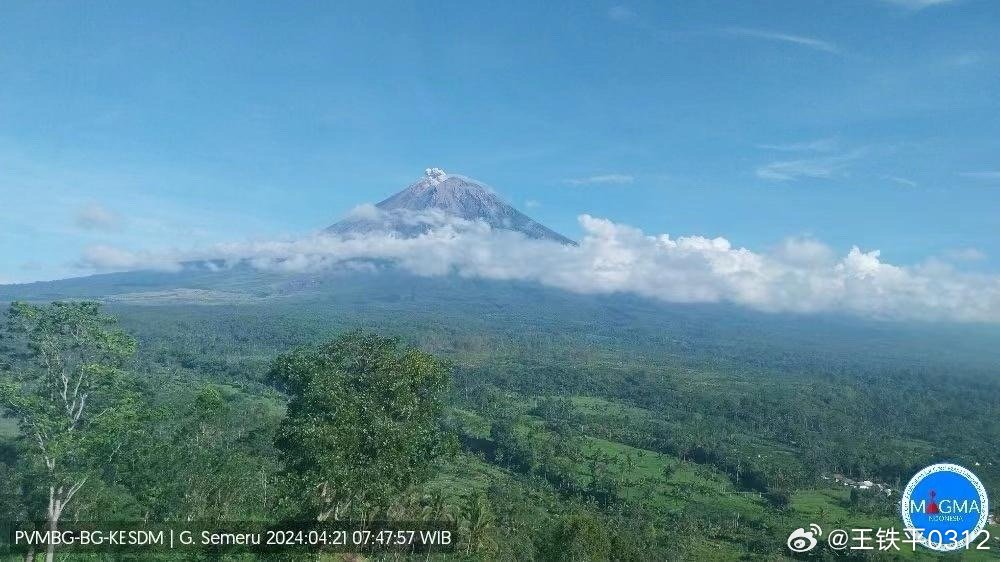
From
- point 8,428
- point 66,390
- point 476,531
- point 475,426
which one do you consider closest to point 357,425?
point 66,390

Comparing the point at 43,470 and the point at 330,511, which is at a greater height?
the point at 43,470

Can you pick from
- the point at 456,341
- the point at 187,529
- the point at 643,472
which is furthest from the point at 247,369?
the point at 187,529

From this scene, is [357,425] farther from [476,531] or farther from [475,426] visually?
[475,426]

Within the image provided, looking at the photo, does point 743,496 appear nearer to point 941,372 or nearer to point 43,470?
point 43,470

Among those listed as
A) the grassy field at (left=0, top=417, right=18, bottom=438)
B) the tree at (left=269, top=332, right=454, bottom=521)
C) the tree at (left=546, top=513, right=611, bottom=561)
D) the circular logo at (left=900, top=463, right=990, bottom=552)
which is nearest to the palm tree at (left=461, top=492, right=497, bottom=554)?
the tree at (left=546, top=513, right=611, bottom=561)

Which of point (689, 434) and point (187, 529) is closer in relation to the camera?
point (187, 529)

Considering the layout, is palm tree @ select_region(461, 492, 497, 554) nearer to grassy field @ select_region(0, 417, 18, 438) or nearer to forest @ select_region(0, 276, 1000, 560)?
forest @ select_region(0, 276, 1000, 560)

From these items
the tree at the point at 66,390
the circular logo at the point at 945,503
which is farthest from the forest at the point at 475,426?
the circular logo at the point at 945,503
